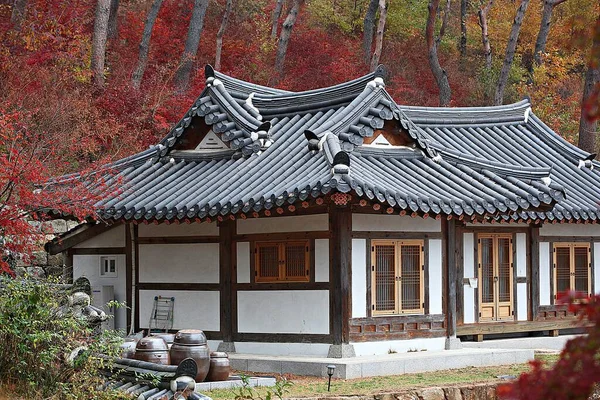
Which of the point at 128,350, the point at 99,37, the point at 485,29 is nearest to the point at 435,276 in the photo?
the point at 128,350

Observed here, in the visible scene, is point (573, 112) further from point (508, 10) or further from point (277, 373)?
point (277, 373)

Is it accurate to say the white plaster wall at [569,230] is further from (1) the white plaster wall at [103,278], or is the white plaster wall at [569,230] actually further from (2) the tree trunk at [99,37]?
(2) the tree trunk at [99,37]

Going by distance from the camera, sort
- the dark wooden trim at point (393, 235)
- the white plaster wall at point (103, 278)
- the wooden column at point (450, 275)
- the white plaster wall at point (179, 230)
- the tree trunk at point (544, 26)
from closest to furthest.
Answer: the dark wooden trim at point (393, 235) < the wooden column at point (450, 275) < the white plaster wall at point (179, 230) < the white plaster wall at point (103, 278) < the tree trunk at point (544, 26)

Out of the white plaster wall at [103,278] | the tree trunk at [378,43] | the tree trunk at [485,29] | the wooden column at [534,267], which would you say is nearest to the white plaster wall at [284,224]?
the white plaster wall at [103,278]

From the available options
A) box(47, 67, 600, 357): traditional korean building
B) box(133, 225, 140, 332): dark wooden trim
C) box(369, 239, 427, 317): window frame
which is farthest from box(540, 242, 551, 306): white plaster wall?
box(133, 225, 140, 332): dark wooden trim

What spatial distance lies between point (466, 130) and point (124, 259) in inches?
320

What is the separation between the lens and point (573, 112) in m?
33.9

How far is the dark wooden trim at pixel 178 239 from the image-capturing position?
17.1 meters

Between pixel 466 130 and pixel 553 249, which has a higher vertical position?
pixel 466 130

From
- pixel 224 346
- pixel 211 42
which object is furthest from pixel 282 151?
pixel 211 42

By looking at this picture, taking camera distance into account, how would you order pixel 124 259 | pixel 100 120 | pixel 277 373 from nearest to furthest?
pixel 277 373 < pixel 124 259 < pixel 100 120

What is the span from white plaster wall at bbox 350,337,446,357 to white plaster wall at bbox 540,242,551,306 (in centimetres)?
336

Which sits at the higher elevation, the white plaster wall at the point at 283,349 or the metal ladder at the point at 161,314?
the metal ladder at the point at 161,314

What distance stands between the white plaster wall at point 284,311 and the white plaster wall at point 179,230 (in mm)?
1399
